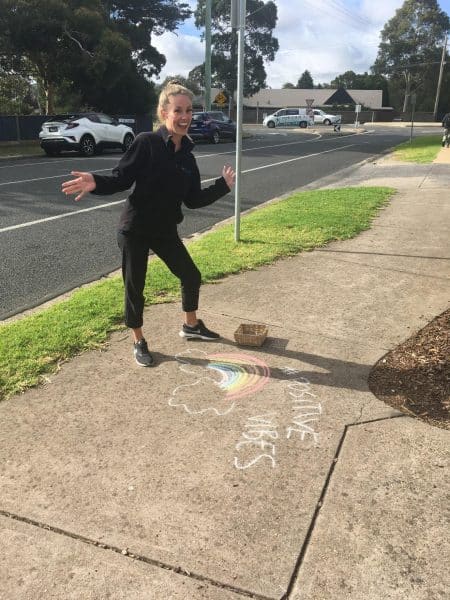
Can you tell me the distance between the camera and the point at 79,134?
64.6 feet

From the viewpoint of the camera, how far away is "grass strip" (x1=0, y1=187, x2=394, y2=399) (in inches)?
148

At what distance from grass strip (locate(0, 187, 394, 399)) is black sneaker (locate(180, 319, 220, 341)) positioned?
0.57 meters

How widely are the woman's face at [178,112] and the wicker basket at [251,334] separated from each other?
4.77 ft

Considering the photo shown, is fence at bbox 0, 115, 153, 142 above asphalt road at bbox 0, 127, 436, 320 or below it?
above

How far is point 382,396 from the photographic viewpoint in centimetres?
332

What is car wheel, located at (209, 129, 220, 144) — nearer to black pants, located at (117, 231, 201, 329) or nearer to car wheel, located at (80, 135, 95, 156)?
car wheel, located at (80, 135, 95, 156)

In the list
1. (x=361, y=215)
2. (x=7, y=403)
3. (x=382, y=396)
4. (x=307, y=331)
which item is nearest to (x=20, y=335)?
(x=7, y=403)

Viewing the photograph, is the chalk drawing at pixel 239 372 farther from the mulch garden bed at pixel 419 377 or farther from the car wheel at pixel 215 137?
the car wheel at pixel 215 137

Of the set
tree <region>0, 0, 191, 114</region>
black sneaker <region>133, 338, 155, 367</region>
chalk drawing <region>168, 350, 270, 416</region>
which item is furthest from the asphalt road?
tree <region>0, 0, 191, 114</region>

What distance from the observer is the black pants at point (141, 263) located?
3582mm

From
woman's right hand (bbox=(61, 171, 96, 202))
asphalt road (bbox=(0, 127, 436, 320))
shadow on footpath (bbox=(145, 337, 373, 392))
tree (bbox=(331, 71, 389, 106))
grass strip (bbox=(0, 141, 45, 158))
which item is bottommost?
grass strip (bbox=(0, 141, 45, 158))

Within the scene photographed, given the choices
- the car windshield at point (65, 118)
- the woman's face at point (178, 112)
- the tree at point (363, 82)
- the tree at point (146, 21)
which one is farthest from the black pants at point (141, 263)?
the tree at point (363, 82)

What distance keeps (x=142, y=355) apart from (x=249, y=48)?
8807cm

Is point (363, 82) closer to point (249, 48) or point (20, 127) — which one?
point (249, 48)
